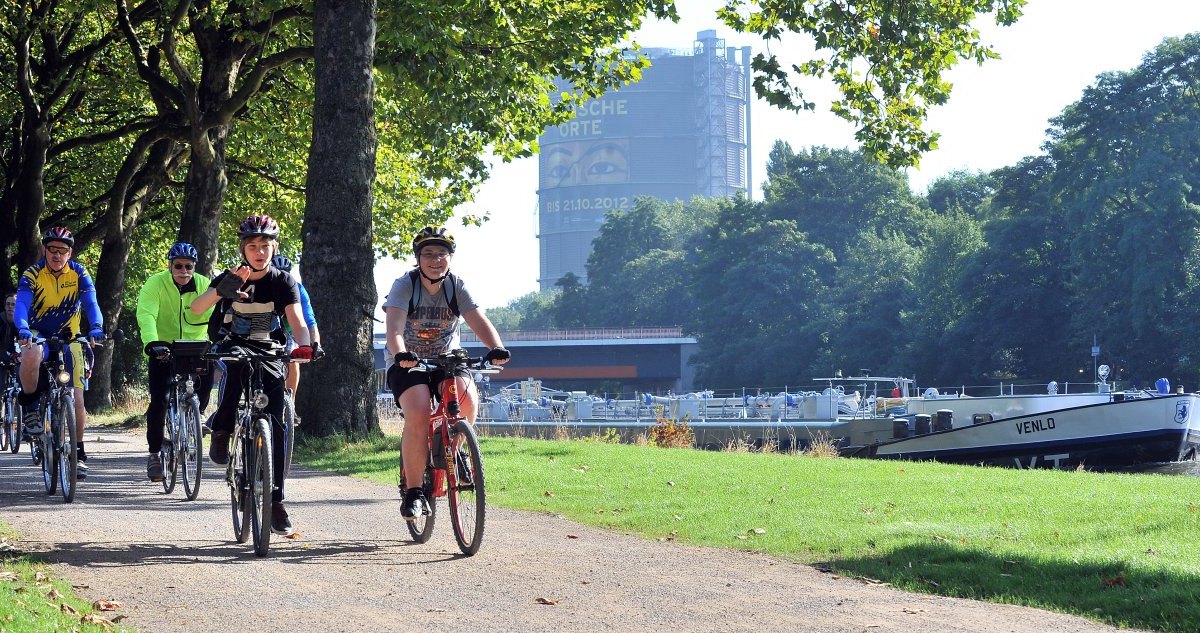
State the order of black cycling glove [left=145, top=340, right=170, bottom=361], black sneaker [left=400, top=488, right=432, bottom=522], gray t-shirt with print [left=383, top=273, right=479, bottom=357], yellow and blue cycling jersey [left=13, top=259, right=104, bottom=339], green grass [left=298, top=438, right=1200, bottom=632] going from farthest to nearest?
yellow and blue cycling jersey [left=13, top=259, right=104, bottom=339], black cycling glove [left=145, top=340, right=170, bottom=361], black sneaker [left=400, top=488, right=432, bottom=522], gray t-shirt with print [left=383, top=273, right=479, bottom=357], green grass [left=298, top=438, right=1200, bottom=632]

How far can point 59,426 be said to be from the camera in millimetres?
10336

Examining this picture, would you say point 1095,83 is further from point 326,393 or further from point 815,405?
point 326,393

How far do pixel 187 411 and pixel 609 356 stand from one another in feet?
349

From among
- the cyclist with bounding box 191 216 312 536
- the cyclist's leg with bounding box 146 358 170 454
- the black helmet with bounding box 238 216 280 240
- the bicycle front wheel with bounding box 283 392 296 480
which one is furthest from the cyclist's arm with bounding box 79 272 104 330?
the bicycle front wheel with bounding box 283 392 296 480

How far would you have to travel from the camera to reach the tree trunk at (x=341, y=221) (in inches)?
616

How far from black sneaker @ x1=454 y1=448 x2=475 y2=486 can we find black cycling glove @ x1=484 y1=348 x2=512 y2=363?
0.56 metres

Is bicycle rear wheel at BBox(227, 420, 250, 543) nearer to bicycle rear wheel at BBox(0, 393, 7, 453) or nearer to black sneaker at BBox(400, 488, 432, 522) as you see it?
black sneaker at BBox(400, 488, 432, 522)

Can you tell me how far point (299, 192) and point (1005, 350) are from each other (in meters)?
49.4

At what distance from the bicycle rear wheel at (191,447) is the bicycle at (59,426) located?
2.42 feet

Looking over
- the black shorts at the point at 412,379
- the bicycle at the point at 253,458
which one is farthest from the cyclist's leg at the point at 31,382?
the black shorts at the point at 412,379

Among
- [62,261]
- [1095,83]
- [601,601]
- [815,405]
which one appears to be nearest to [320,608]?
[601,601]

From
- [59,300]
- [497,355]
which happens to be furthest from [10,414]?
[497,355]

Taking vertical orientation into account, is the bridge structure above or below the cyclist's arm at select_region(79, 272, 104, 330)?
above

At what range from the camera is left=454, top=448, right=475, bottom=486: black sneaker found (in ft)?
26.4
